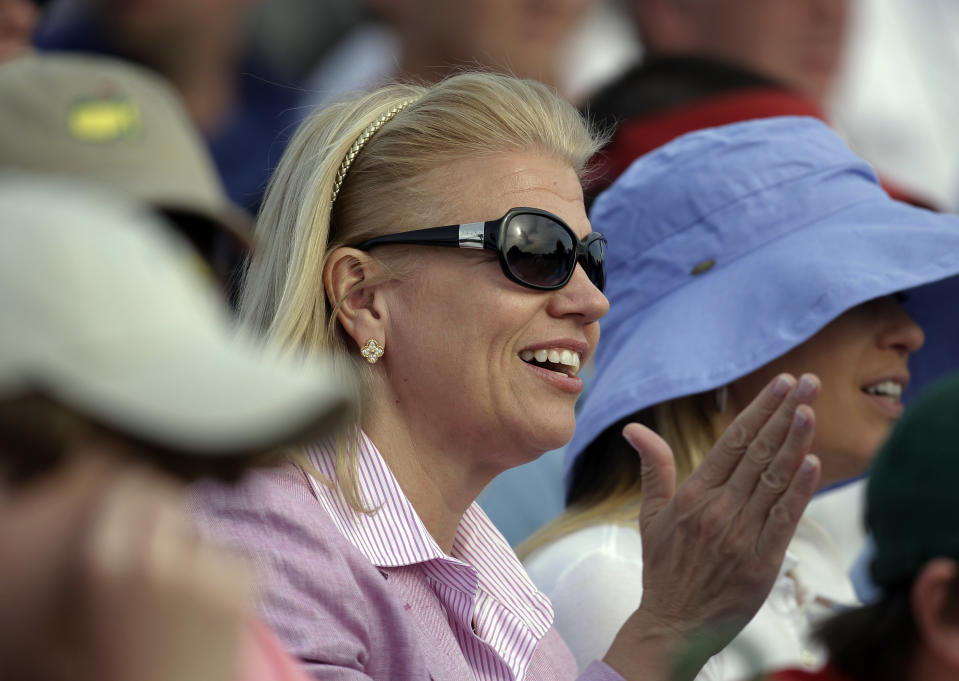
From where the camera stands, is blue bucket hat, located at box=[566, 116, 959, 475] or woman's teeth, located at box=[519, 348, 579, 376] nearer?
woman's teeth, located at box=[519, 348, 579, 376]

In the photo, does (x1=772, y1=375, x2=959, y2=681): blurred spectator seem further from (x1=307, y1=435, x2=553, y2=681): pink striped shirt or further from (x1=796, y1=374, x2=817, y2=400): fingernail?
(x1=307, y1=435, x2=553, y2=681): pink striped shirt

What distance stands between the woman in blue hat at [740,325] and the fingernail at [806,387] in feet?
2.40

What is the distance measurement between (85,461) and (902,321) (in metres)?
2.63

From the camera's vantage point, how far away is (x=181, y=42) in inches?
182

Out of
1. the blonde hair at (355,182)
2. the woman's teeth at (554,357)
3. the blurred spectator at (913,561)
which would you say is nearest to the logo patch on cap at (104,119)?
the blonde hair at (355,182)

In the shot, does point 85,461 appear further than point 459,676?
No

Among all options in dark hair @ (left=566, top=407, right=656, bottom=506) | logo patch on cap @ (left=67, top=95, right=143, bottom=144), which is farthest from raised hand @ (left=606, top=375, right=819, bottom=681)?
logo patch on cap @ (left=67, top=95, right=143, bottom=144)

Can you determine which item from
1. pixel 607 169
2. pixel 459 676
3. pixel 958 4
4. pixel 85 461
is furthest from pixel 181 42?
pixel 958 4

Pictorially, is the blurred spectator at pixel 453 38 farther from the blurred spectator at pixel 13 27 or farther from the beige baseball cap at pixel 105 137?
the beige baseball cap at pixel 105 137

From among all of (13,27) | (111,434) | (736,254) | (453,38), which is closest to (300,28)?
(453,38)

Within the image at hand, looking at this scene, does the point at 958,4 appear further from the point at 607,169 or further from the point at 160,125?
the point at 160,125

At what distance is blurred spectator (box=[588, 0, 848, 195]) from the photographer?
4.30 meters

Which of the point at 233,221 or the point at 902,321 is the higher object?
the point at 233,221

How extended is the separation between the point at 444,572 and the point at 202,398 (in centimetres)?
152
